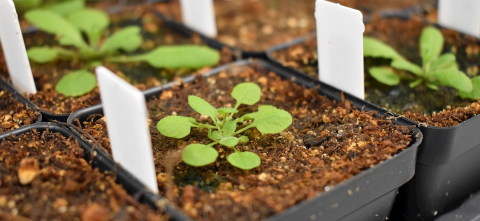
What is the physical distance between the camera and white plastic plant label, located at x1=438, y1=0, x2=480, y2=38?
59.1 inches

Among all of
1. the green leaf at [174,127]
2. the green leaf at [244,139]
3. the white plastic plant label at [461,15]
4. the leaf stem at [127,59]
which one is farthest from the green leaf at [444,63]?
the leaf stem at [127,59]

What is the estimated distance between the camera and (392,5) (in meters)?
1.98

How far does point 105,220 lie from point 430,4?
1647mm

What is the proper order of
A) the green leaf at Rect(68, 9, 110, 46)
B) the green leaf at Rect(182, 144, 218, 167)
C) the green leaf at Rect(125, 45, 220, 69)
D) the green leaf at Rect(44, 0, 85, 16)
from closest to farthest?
the green leaf at Rect(182, 144, 218, 167), the green leaf at Rect(125, 45, 220, 69), the green leaf at Rect(68, 9, 110, 46), the green leaf at Rect(44, 0, 85, 16)

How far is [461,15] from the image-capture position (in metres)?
1.55

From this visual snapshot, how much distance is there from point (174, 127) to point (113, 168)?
17cm

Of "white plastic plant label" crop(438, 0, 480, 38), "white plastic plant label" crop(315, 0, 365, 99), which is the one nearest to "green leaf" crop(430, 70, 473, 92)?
"white plastic plant label" crop(315, 0, 365, 99)

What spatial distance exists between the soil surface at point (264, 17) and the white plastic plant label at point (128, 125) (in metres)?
0.83

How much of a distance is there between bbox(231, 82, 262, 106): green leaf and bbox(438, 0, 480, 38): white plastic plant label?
79 cm

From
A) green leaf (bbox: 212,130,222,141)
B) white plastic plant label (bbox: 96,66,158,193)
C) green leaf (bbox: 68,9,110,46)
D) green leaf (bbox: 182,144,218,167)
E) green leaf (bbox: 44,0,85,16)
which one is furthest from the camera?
green leaf (bbox: 44,0,85,16)

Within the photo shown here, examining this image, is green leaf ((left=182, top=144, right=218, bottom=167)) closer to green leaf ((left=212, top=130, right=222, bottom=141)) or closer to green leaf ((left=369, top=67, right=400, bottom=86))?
green leaf ((left=212, top=130, right=222, bottom=141))

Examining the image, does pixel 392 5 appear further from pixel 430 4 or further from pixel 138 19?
pixel 138 19

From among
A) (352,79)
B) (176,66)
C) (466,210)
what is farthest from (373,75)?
(176,66)

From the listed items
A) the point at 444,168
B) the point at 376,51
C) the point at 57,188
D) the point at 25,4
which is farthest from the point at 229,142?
the point at 25,4
